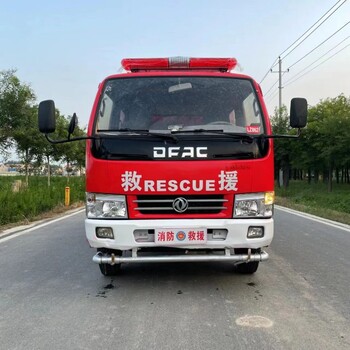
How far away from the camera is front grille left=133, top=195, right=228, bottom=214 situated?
16.0 feet

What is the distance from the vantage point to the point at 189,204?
490 cm

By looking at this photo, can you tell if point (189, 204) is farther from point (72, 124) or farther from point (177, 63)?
point (177, 63)

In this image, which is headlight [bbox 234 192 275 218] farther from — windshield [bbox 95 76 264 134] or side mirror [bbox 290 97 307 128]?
side mirror [bbox 290 97 307 128]

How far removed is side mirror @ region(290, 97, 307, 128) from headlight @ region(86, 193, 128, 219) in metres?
2.21

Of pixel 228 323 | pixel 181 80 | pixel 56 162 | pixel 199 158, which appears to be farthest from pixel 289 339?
pixel 56 162

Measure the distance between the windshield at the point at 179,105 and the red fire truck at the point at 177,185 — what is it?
2 cm

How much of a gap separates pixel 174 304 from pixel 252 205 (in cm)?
136

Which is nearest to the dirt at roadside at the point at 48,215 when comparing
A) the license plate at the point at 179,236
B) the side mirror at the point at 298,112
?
the license plate at the point at 179,236

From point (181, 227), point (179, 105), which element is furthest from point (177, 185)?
point (179, 105)

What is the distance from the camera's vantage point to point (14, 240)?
8.88 meters

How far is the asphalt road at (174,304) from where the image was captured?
3756 millimetres

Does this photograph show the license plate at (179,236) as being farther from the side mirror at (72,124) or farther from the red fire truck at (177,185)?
the side mirror at (72,124)

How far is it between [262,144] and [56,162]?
25.1 m

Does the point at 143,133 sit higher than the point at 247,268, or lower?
higher
